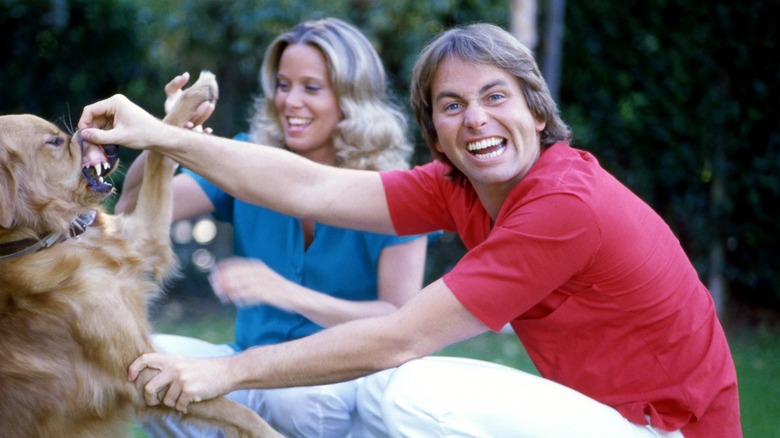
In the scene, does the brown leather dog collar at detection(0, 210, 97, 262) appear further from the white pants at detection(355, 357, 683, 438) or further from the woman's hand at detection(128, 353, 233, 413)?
the white pants at detection(355, 357, 683, 438)

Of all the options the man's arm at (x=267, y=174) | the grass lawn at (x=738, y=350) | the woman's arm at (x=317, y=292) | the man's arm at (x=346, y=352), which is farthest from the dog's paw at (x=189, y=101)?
the grass lawn at (x=738, y=350)

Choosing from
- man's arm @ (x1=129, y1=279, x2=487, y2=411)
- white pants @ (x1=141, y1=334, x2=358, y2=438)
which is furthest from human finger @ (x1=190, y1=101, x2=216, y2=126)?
man's arm @ (x1=129, y1=279, x2=487, y2=411)

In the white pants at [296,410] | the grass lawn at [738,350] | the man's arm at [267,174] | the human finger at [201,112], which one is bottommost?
the grass lawn at [738,350]

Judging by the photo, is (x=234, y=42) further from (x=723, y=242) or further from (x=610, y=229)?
(x=610, y=229)

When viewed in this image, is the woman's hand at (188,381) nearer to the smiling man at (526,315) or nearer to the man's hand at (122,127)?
the smiling man at (526,315)

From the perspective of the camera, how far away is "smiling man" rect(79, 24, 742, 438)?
7.95 ft

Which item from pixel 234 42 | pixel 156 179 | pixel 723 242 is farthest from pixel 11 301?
pixel 723 242

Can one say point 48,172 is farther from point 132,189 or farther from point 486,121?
point 486,121

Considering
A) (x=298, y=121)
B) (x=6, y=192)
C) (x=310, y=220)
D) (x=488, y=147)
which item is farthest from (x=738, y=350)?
(x=6, y=192)

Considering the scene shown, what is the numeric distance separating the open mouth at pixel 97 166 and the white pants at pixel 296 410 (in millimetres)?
510

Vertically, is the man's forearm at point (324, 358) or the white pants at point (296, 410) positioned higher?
the man's forearm at point (324, 358)

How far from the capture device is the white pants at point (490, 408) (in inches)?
97.7

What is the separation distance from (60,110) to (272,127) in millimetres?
4063

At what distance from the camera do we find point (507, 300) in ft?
7.93
